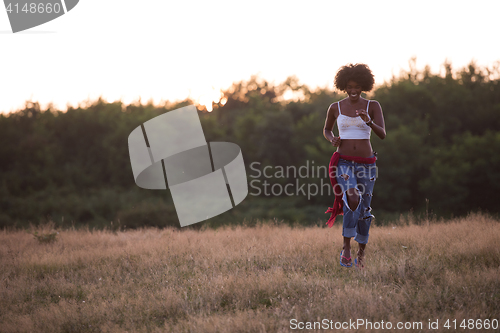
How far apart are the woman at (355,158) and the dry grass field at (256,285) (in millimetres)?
492

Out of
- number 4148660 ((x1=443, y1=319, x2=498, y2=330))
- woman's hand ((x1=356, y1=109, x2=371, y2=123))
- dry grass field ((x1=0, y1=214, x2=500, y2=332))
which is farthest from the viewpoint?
woman's hand ((x1=356, y1=109, x2=371, y2=123))

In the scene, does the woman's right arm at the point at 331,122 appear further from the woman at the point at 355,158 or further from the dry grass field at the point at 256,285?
the dry grass field at the point at 256,285

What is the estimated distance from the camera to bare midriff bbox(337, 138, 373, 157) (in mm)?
4477

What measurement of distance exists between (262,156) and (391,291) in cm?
3000

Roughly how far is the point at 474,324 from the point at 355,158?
6.69 feet

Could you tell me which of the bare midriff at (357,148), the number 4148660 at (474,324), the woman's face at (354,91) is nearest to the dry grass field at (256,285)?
the number 4148660 at (474,324)

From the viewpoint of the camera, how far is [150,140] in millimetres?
7895

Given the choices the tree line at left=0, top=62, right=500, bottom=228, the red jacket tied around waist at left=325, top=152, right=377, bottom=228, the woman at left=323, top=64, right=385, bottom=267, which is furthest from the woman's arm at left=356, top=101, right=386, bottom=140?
the tree line at left=0, top=62, right=500, bottom=228

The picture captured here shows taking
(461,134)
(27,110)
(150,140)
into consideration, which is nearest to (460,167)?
(461,134)

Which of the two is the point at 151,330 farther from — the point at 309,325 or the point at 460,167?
the point at 460,167

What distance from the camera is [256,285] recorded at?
13.3ft

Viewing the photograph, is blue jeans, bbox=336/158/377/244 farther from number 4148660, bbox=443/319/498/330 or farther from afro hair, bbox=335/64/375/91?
number 4148660, bbox=443/319/498/330

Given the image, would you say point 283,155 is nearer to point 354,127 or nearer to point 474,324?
point 354,127

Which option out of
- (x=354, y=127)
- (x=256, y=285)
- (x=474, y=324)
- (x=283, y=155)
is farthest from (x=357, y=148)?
(x=283, y=155)
